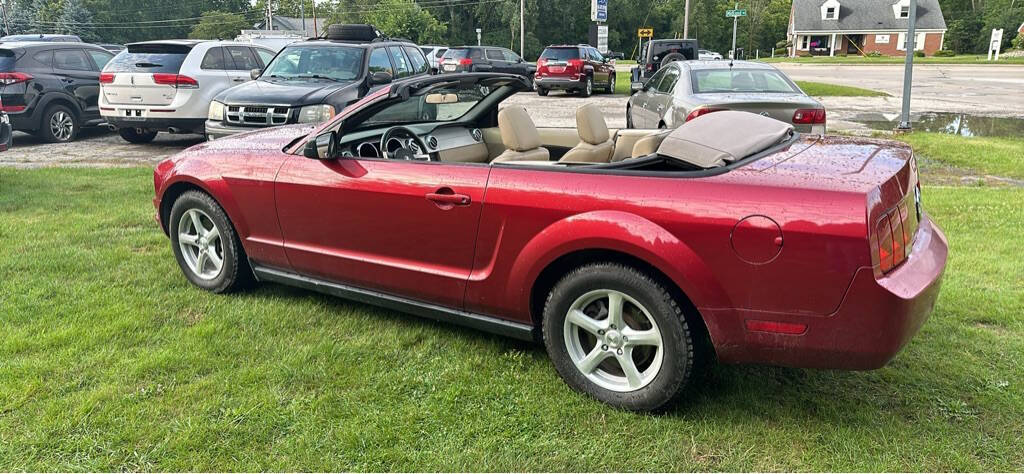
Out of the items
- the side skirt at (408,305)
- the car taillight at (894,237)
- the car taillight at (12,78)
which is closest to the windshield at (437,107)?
the side skirt at (408,305)

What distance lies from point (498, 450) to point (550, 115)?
14598 mm

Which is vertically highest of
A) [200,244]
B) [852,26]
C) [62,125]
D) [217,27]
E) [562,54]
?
[852,26]

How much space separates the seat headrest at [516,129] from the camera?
4254mm

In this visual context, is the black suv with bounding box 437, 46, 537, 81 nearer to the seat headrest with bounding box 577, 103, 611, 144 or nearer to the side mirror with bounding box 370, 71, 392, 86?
the side mirror with bounding box 370, 71, 392, 86

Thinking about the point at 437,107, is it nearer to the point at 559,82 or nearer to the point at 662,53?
the point at 559,82

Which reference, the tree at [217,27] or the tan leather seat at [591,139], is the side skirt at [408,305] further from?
the tree at [217,27]

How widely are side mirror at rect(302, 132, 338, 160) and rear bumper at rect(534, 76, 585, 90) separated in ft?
62.1

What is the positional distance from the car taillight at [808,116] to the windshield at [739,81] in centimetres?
86

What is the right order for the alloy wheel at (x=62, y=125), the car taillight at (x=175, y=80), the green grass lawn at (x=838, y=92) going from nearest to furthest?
the car taillight at (x=175, y=80) → the alloy wheel at (x=62, y=125) → the green grass lawn at (x=838, y=92)

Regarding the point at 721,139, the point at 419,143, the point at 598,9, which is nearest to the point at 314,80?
the point at 419,143

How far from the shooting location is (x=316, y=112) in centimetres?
907

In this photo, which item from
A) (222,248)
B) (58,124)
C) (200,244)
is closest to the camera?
(222,248)

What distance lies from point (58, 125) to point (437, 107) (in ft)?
33.1

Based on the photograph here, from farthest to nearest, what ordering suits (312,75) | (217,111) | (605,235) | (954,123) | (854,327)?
1. (954,123)
2. (312,75)
3. (217,111)
4. (605,235)
5. (854,327)
